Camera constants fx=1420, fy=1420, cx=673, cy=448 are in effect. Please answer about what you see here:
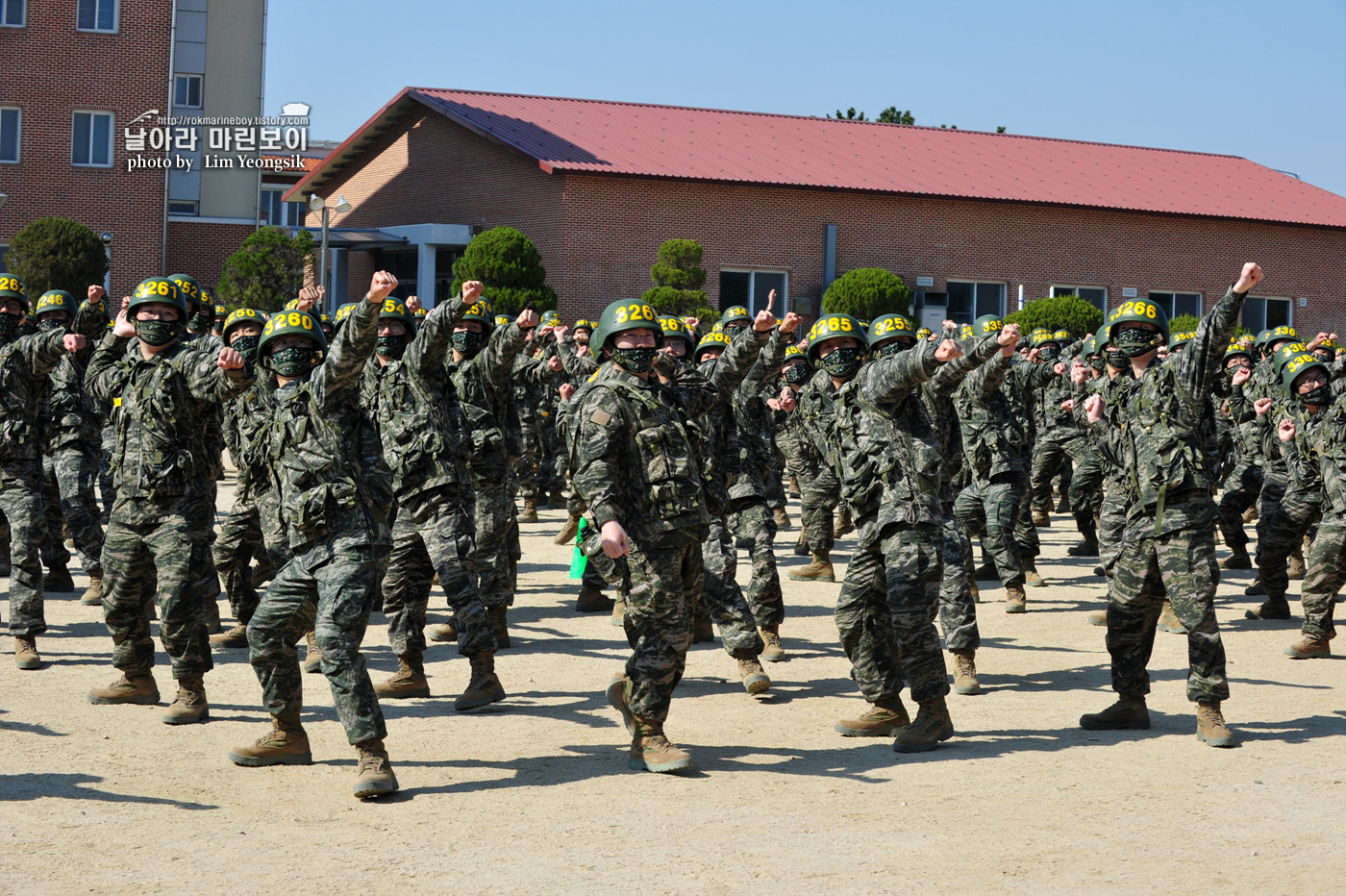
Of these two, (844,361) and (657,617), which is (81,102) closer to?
(844,361)

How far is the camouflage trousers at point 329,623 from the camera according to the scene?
6387mm

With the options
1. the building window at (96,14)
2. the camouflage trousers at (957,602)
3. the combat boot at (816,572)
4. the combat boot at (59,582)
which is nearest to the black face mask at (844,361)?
the camouflage trousers at (957,602)

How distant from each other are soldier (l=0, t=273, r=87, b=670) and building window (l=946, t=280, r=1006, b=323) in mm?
30716

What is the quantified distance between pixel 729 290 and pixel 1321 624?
88.2ft

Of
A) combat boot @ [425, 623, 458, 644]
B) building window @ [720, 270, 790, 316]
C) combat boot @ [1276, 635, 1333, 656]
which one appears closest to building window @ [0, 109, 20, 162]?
building window @ [720, 270, 790, 316]

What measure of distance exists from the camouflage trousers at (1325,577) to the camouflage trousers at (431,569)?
577cm

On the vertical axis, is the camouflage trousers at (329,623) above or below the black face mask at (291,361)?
below

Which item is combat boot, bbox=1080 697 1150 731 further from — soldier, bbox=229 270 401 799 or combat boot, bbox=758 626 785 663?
soldier, bbox=229 270 401 799

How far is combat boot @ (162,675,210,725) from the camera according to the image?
7691mm

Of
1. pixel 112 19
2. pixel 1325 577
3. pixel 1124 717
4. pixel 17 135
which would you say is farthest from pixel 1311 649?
pixel 17 135

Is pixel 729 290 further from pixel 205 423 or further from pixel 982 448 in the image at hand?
pixel 205 423

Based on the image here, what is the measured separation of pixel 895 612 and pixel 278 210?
198 feet

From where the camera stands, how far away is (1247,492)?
13.2 metres

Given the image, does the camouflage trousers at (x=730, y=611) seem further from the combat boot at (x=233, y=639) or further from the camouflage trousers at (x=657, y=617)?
the combat boot at (x=233, y=639)
